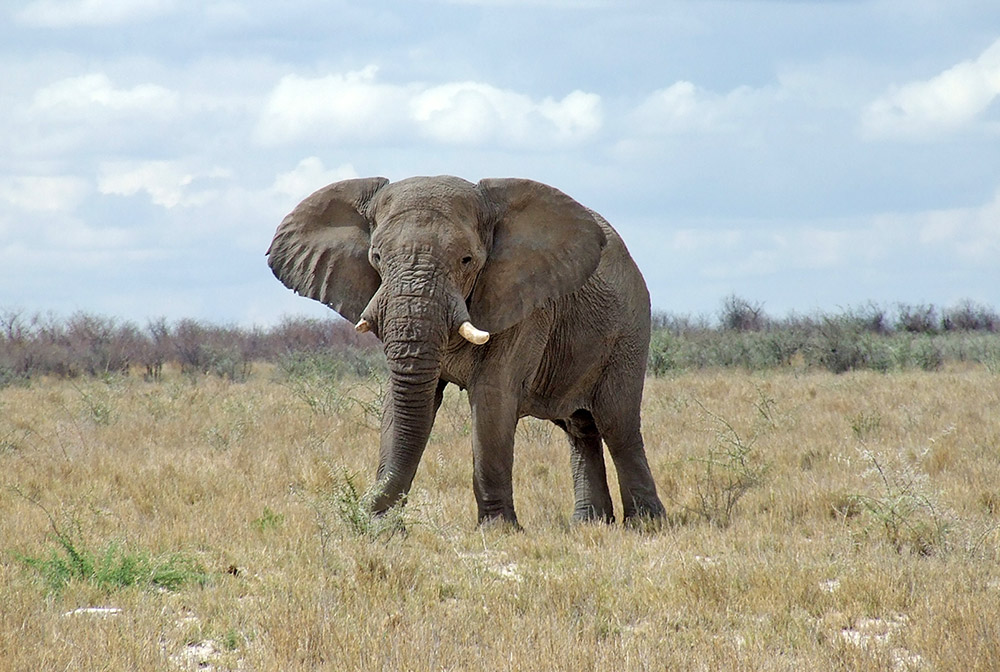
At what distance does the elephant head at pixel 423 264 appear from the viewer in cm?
749

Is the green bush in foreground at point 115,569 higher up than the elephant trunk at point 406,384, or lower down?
lower down

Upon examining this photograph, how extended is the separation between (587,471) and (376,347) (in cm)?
2637

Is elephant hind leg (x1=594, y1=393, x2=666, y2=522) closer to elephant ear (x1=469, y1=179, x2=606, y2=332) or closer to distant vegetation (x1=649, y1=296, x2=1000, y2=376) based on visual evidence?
elephant ear (x1=469, y1=179, x2=606, y2=332)

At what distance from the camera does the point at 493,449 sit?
26.6ft

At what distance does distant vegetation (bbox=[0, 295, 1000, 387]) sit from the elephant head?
16.8m

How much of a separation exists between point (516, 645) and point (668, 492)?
5441 mm

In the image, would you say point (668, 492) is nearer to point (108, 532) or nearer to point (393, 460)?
point (393, 460)

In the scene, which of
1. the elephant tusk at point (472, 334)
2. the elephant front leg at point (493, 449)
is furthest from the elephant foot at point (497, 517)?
the elephant tusk at point (472, 334)

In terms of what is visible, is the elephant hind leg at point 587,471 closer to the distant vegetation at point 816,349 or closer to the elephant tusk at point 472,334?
the elephant tusk at point 472,334

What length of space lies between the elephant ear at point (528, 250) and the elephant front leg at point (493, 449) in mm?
468

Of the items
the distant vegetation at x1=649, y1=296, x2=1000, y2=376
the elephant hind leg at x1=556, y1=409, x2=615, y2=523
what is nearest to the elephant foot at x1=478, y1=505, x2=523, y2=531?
the elephant hind leg at x1=556, y1=409, x2=615, y2=523

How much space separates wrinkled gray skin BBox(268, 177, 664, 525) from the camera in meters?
7.56

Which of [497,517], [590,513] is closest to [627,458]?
[590,513]

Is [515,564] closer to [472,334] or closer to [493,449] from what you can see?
[493,449]
